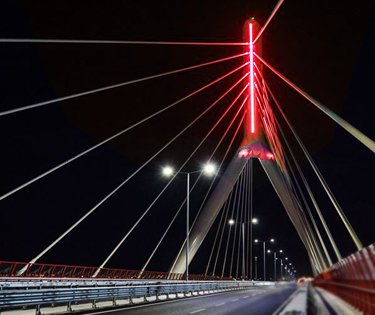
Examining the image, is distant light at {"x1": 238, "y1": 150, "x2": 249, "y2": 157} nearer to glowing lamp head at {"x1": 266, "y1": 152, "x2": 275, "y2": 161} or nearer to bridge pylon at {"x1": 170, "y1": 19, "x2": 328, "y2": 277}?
bridge pylon at {"x1": 170, "y1": 19, "x2": 328, "y2": 277}

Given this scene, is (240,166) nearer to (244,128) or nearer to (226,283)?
(244,128)

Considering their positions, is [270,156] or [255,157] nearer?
[270,156]

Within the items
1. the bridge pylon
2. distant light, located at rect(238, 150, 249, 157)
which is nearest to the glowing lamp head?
the bridge pylon

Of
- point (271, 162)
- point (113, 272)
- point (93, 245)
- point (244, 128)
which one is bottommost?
point (113, 272)

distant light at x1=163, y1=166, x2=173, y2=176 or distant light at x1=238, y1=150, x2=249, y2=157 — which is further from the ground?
distant light at x1=238, y1=150, x2=249, y2=157

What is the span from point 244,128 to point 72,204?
5283cm

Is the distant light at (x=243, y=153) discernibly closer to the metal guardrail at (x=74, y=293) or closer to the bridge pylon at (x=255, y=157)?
the bridge pylon at (x=255, y=157)

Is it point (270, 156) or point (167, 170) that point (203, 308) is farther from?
point (270, 156)

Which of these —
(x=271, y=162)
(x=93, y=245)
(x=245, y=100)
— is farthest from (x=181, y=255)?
(x=93, y=245)

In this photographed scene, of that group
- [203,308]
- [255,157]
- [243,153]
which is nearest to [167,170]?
[243,153]

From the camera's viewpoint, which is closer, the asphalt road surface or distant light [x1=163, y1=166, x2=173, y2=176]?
the asphalt road surface

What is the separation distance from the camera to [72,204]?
252ft

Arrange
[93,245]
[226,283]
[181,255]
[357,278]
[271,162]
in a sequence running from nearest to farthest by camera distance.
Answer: [357,278] < [271,162] < [181,255] < [226,283] < [93,245]

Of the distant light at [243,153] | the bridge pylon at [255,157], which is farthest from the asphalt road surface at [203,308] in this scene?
the distant light at [243,153]
